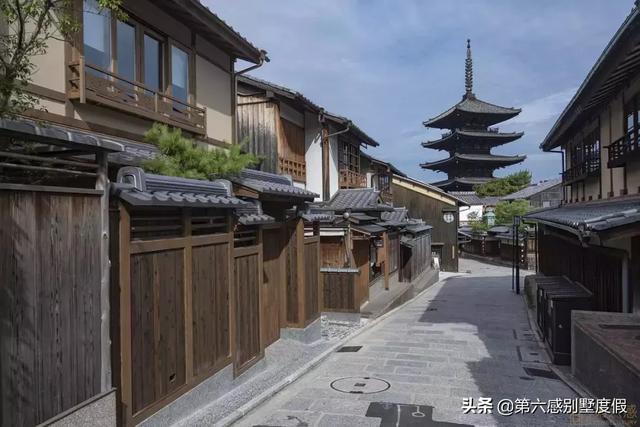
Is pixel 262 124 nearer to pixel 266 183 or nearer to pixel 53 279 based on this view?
pixel 266 183

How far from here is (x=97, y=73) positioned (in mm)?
8742

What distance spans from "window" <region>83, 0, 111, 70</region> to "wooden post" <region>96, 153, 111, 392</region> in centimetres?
408

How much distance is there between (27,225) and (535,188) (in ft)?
197

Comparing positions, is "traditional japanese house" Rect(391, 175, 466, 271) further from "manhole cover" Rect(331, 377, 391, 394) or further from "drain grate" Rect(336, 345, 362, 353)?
"manhole cover" Rect(331, 377, 391, 394)

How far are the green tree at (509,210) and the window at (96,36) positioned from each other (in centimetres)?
4209

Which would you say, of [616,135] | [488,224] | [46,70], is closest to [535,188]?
[488,224]

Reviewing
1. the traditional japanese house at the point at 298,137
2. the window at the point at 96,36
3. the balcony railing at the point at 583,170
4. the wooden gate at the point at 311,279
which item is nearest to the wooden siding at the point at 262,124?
the traditional japanese house at the point at 298,137

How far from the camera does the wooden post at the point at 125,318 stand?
18.9 ft

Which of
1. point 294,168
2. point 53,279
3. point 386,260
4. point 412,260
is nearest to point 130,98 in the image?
point 53,279

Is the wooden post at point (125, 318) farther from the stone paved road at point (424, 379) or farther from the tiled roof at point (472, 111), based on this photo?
the tiled roof at point (472, 111)

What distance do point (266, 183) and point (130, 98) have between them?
3.24 metres

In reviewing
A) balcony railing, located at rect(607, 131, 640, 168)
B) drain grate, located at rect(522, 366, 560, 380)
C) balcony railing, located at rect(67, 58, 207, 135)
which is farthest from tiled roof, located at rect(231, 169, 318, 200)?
balcony railing, located at rect(607, 131, 640, 168)

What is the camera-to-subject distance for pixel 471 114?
189 feet

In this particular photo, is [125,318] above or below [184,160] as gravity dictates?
below
